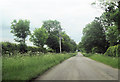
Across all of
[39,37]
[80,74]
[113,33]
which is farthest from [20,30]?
[80,74]

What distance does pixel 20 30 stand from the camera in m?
49.7

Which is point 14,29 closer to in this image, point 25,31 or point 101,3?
point 25,31

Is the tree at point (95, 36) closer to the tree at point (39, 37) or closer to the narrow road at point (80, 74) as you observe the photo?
the tree at point (39, 37)

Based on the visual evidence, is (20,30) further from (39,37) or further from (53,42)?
(53,42)

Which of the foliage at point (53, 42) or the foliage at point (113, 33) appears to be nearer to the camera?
the foliage at point (113, 33)

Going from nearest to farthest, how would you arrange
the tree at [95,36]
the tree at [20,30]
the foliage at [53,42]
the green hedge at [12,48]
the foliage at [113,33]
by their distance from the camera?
the green hedge at [12,48] → the foliage at [113,33] → the tree at [95,36] → the tree at [20,30] → the foliage at [53,42]

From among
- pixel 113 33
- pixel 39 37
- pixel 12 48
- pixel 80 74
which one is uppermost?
pixel 39 37

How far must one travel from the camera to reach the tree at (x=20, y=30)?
4900 centimetres

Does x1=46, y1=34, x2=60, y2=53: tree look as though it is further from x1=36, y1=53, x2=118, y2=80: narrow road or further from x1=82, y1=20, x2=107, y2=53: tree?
x1=36, y1=53, x2=118, y2=80: narrow road

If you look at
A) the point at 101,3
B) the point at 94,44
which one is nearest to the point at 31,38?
the point at 94,44

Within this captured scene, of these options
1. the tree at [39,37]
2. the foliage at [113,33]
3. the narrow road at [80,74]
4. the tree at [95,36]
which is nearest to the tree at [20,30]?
the tree at [39,37]

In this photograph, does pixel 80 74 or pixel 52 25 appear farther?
pixel 52 25

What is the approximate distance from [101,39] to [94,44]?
3.56m

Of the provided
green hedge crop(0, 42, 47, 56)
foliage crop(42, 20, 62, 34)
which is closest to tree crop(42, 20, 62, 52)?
foliage crop(42, 20, 62, 34)
